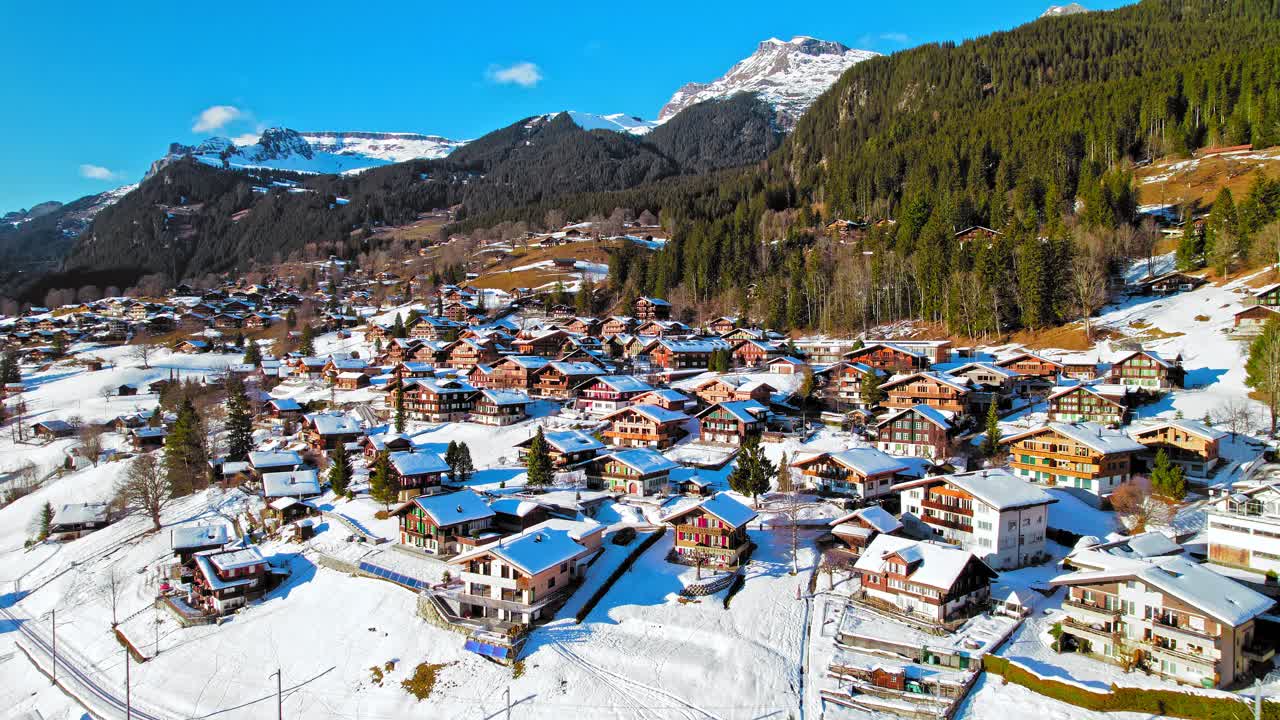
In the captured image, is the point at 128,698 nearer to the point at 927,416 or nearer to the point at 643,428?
the point at 643,428

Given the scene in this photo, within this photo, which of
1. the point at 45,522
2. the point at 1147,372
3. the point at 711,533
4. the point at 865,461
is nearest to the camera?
the point at 711,533

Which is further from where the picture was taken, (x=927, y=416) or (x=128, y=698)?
(x=927, y=416)

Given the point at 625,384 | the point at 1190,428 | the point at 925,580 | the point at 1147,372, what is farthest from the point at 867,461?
the point at 625,384

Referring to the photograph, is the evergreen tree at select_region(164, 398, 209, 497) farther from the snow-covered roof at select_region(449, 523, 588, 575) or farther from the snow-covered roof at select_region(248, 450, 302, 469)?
the snow-covered roof at select_region(449, 523, 588, 575)

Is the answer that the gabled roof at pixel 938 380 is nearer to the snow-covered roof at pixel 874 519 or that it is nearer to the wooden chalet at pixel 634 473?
the snow-covered roof at pixel 874 519

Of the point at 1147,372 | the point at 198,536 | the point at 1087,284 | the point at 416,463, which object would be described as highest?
the point at 1087,284

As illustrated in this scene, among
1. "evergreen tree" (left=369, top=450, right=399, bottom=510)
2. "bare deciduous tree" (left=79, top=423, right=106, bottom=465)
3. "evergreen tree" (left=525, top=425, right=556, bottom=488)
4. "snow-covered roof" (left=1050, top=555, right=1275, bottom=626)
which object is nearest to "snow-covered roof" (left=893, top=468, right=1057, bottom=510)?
"snow-covered roof" (left=1050, top=555, right=1275, bottom=626)
